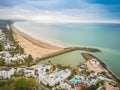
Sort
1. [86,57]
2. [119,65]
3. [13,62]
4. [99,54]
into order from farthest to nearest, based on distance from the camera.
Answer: [99,54]
[86,57]
[119,65]
[13,62]

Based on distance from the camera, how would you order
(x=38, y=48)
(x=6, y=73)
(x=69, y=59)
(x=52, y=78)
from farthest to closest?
(x=38, y=48)
(x=69, y=59)
(x=6, y=73)
(x=52, y=78)

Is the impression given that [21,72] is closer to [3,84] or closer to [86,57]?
[3,84]

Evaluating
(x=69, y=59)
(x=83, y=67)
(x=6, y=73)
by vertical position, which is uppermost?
(x=6, y=73)

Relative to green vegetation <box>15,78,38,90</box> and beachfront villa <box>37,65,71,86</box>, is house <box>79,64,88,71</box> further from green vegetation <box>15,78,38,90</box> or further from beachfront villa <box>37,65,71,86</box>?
green vegetation <box>15,78,38,90</box>

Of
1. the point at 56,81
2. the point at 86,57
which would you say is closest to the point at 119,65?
the point at 86,57

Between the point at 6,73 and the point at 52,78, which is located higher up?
the point at 6,73

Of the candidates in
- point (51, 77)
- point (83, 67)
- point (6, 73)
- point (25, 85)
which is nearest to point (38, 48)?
point (83, 67)

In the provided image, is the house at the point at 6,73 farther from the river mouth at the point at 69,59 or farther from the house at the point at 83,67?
the house at the point at 83,67

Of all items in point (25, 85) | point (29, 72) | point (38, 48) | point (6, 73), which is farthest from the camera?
→ point (38, 48)

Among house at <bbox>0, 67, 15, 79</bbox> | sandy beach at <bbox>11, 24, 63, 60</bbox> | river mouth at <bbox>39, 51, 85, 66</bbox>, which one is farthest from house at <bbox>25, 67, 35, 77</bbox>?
sandy beach at <bbox>11, 24, 63, 60</bbox>

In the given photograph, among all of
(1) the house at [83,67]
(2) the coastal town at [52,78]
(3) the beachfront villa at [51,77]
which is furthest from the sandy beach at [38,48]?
(3) the beachfront villa at [51,77]

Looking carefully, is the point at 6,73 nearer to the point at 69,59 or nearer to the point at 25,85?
the point at 25,85
